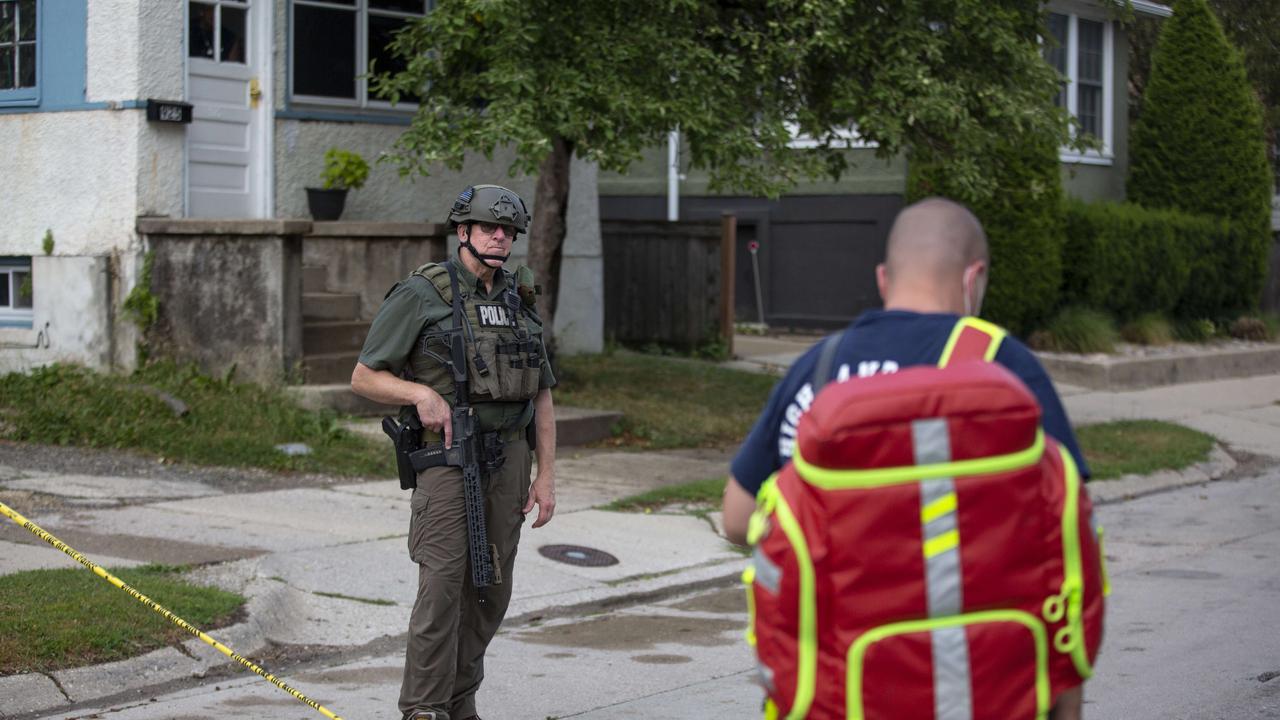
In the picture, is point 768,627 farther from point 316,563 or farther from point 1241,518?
point 1241,518

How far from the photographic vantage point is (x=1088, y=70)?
23.7m

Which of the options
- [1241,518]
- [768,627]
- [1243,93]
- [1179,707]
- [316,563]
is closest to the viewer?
[768,627]

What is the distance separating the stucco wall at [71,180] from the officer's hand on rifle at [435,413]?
8.68 m

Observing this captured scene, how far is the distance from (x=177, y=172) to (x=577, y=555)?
20.3 ft

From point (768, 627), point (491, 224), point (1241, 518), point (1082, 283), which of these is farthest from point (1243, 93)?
point (768, 627)

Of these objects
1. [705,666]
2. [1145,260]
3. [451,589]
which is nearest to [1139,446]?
[1145,260]

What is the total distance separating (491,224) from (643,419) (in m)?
8.62

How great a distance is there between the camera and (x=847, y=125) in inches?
528

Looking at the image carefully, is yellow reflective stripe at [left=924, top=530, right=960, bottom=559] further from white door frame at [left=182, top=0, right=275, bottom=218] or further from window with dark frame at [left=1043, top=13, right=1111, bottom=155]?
window with dark frame at [left=1043, top=13, right=1111, bottom=155]

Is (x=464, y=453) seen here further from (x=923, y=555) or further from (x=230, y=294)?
(x=230, y=294)

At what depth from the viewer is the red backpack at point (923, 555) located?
260cm

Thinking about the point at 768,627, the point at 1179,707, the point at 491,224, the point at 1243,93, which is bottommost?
the point at 1179,707

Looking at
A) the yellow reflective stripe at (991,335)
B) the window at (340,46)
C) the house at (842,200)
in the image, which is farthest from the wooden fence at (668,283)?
the yellow reflective stripe at (991,335)

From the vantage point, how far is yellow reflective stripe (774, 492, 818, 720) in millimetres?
2656
